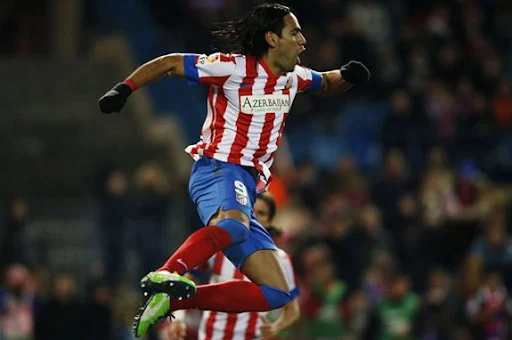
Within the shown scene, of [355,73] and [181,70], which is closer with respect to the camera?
[181,70]

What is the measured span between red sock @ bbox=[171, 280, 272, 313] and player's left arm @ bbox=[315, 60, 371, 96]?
140cm

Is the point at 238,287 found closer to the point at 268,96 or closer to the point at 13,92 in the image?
the point at 268,96

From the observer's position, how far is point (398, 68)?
1888cm

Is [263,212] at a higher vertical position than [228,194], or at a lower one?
lower

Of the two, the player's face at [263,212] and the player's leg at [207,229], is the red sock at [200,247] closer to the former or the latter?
the player's leg at [207,229]

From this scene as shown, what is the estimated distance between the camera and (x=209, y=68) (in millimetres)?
7613

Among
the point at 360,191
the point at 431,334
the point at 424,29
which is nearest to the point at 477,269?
the point at 431,334

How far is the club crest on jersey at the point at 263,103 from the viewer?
25.4 ft

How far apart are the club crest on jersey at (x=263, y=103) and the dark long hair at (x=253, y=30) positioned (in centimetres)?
25

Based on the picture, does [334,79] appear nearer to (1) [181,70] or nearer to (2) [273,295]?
(1) [181,70]

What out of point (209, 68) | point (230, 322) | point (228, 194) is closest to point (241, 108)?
point (209, 68)

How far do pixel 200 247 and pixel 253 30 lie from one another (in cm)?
133

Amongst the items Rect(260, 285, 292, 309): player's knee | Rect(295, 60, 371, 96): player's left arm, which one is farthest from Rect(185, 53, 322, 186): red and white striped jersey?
Rect(260, 285, 292, 309): player's knee

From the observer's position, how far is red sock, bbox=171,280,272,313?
296 inches
